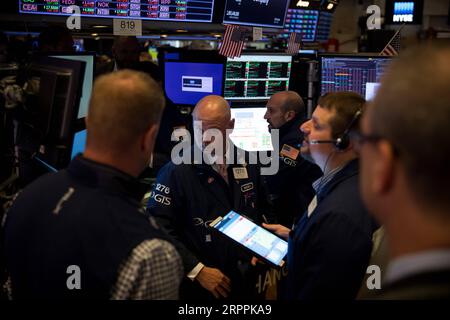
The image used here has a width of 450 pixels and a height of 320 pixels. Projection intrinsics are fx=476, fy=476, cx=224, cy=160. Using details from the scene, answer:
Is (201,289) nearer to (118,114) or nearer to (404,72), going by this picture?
(118,114)

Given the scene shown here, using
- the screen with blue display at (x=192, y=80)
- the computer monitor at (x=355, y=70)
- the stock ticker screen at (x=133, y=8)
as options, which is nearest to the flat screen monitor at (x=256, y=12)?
the stock ticker screen at (x=133, y=8)

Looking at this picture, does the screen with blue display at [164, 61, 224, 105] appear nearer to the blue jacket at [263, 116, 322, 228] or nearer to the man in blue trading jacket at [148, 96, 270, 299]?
the blue jacket at [263, 116, 322, 228]

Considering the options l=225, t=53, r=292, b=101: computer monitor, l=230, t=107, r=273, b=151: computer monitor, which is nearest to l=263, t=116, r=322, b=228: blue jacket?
l=230, t=107, r=273, b=151: computer monitor

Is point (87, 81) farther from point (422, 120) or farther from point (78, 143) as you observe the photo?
point (422, 120)

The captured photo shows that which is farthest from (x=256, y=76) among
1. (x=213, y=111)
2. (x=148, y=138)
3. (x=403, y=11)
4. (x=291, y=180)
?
(x=403, y=11)

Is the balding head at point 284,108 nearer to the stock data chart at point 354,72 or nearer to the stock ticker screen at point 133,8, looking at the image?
the stock data chart at point 354,72

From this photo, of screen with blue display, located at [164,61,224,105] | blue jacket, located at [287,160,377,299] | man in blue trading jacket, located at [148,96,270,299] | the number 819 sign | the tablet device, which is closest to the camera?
blue jacket, located at [287,160,377,299]

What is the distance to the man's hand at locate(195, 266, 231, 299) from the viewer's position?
252cm

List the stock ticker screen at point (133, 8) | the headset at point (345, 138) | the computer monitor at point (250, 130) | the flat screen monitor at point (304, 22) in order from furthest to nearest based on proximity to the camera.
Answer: the flat screen monitor at point (304, 22), the computer monitor at point (250, 130), the stock ticker screen at point (133, 8), the headset at point (345, 138)

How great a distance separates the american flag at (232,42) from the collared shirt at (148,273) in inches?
114

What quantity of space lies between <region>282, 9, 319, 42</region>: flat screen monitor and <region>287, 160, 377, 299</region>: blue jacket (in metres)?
5.73

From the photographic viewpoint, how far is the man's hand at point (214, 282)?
2.52 m

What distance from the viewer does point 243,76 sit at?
4.45 meters

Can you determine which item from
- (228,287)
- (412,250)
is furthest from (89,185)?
(228,287)
